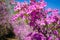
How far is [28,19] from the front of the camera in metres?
3.25

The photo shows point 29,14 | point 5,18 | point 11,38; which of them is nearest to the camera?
point 29,14

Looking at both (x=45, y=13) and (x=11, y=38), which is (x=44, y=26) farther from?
(x=11, y=38)

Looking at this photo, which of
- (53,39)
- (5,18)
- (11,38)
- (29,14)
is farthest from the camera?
(11,38)

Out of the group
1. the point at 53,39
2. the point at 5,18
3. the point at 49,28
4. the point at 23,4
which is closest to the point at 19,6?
the point at 23,4

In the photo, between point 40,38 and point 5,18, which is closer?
point 40,38

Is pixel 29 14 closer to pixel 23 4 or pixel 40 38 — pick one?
pixel 23 4

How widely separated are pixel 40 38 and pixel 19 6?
0.67 metres

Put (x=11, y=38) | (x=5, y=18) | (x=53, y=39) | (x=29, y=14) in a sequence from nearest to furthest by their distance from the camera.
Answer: (x=29, y=14) < (x=53, y=39) < (x=5, y=18) < (x=11, y=38)

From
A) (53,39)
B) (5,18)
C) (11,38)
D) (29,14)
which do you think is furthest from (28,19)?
(11,38)

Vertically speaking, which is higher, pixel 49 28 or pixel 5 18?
pixel 5 18

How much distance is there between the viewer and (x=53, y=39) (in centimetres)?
344

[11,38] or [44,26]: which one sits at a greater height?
[11,38]

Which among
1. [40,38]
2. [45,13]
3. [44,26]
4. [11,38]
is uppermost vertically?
[11,38]

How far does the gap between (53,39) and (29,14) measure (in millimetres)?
693
